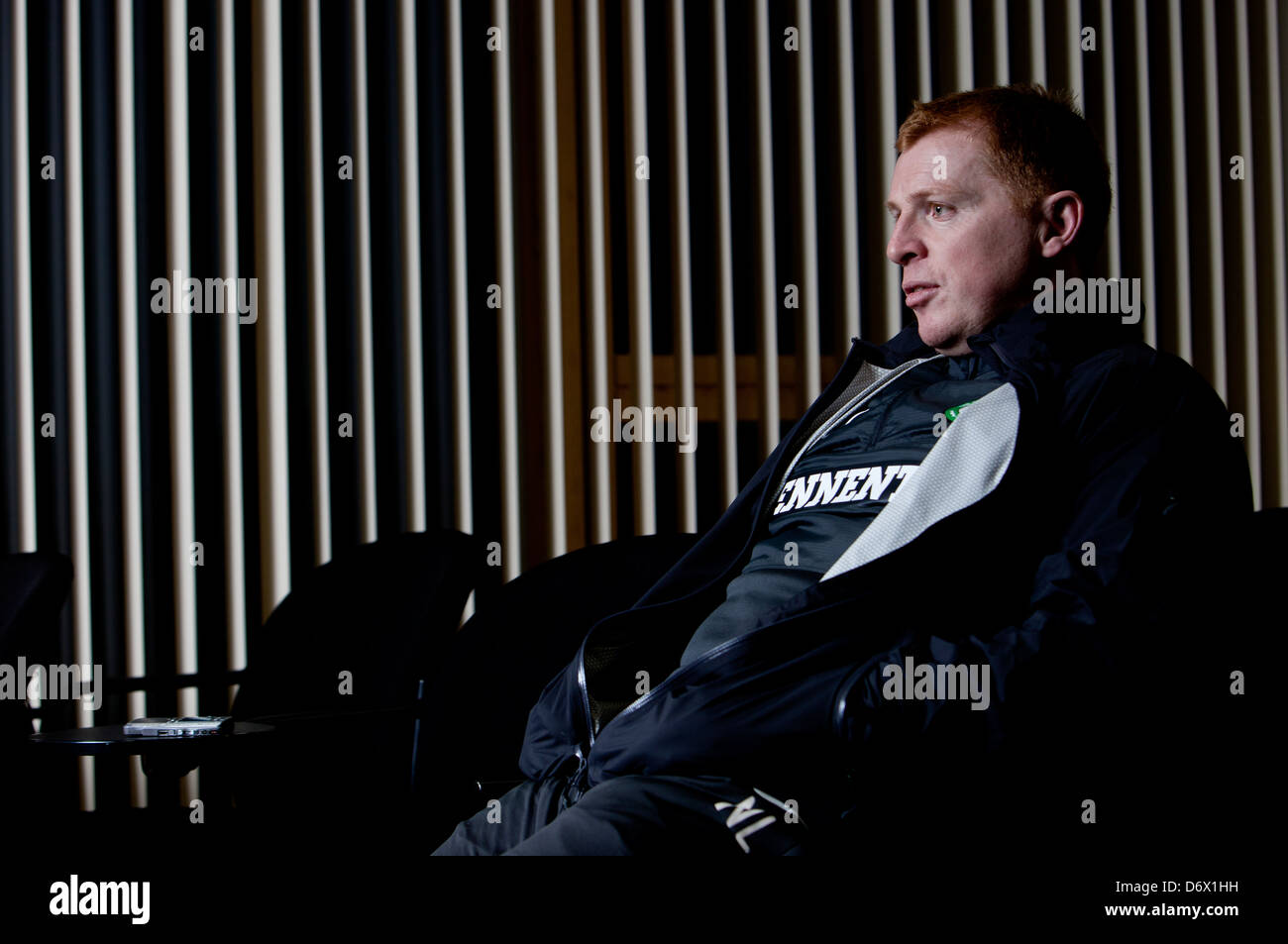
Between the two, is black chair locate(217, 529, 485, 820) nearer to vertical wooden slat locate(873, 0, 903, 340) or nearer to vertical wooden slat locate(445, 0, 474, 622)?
vertical wooden slat locate(445, 0, 474, 622)

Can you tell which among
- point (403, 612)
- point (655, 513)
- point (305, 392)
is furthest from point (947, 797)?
point (305, 392)

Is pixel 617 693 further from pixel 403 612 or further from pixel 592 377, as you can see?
pixel 592 377

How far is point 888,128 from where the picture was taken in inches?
125

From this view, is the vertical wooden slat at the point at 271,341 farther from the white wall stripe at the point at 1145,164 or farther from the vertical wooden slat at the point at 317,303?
the white wall stripe at the point at 1145,164

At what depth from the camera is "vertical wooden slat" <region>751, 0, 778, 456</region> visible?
3.12 m

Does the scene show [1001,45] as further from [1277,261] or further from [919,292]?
[919,292]

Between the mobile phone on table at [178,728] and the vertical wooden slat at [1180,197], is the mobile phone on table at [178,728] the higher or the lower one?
the lower one

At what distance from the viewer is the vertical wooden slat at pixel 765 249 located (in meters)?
3.12

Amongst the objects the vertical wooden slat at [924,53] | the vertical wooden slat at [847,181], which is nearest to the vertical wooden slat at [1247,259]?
the vertical wooden slat at [924,53]

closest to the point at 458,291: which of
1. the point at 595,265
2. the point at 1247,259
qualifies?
the point at 595,265

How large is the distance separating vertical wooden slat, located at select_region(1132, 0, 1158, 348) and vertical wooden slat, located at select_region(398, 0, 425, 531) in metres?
1.90

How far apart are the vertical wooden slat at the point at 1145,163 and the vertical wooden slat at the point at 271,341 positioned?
2240mm

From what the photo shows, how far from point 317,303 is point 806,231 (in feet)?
4.16

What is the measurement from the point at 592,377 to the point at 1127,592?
192cm
